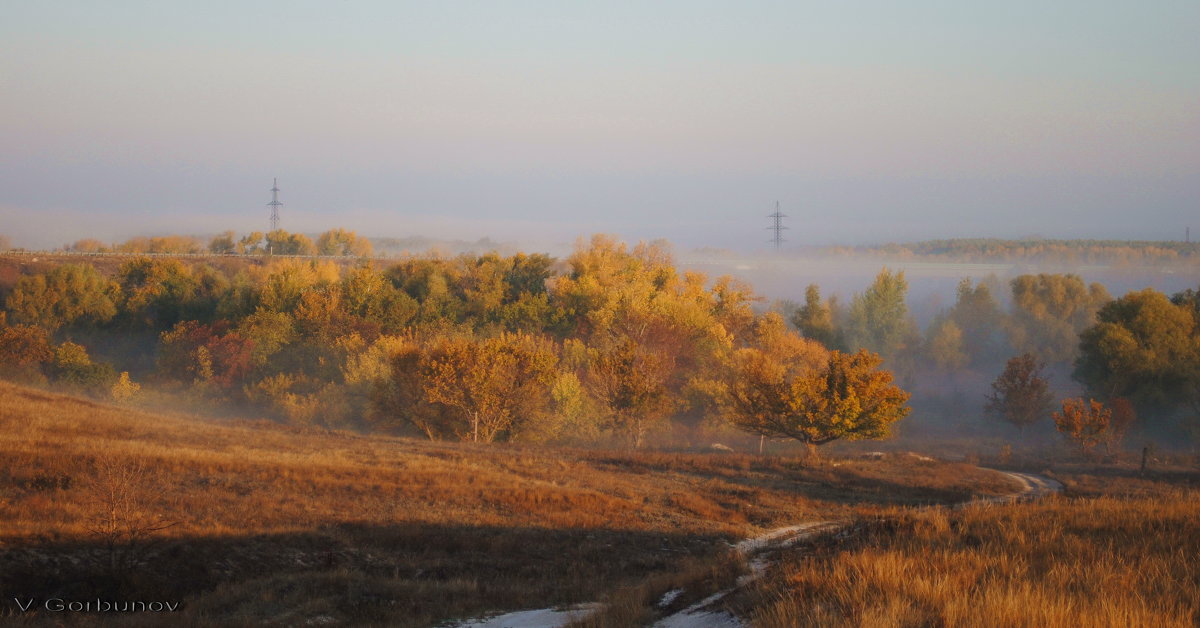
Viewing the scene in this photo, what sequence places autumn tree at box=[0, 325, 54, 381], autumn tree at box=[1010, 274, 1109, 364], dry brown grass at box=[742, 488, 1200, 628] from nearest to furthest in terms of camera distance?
dry brown grass at box=[742, 488, 1200, 628]
autumn tree at box=[0, 325, 54, 381]
autumn tree at box=[1010, 274, 1109, 364]

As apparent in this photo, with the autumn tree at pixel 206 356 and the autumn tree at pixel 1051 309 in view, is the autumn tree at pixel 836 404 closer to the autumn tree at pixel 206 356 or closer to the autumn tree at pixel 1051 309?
the autumn tree at pixel 206 356

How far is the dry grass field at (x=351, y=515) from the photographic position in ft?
46.4

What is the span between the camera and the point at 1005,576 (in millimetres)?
8297

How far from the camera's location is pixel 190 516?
18.7 m

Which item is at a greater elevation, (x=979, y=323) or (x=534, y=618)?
(x=534, y=618)

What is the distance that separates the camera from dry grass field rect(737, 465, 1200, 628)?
22.1ft

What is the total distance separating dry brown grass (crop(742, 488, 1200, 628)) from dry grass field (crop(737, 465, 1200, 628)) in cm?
1

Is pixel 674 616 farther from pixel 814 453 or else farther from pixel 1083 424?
pixel 1083 424

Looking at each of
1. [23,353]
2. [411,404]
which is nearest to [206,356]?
[23,353]

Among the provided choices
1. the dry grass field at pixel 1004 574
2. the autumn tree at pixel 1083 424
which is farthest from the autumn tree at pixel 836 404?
the dry grass field at pixel 1004 574

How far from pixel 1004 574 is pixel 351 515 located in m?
16.2

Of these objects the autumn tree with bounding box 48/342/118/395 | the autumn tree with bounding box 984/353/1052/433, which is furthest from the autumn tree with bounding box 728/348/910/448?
the autumn tree with bounding box 48/342/118/395

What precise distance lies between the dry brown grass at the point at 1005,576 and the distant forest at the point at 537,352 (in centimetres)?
3051

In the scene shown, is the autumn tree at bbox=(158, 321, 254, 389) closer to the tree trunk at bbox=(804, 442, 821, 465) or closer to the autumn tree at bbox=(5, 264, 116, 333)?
the autumn tree at bbox=(5, 264, 116, 333)
